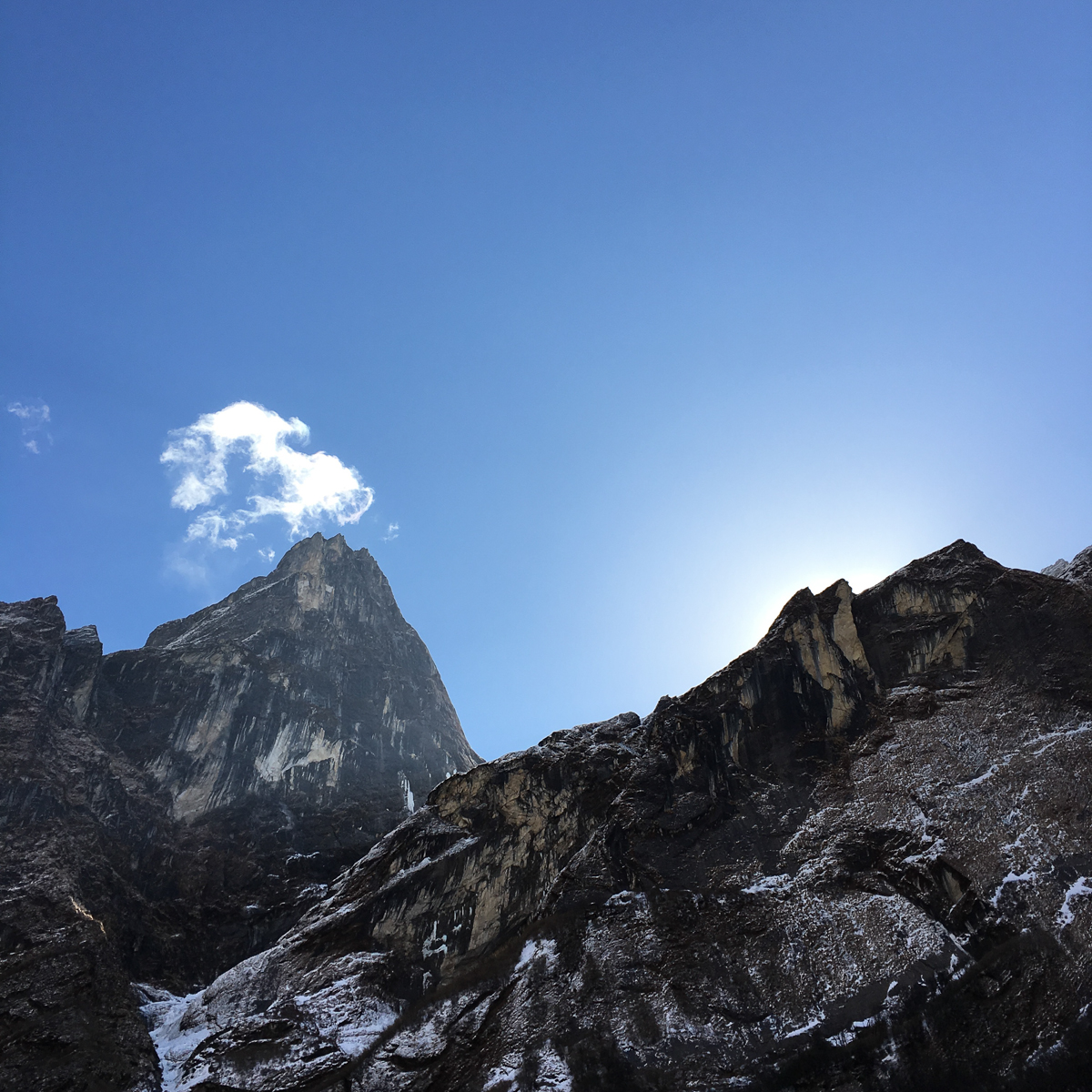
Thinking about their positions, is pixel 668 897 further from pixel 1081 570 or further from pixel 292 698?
pixel 292 698

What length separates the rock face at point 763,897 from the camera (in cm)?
3962

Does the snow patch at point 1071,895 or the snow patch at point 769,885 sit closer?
the snow patch at point 1071,895

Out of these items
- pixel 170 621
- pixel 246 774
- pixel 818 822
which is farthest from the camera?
pixel 170 621

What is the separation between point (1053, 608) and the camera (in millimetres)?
54719

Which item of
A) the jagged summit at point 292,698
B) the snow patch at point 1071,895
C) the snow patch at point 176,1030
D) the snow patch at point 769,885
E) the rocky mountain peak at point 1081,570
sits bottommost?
the snow patch at point 1071,895

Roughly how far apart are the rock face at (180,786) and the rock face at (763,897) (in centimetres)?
777

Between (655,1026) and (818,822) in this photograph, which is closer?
(655,1026)

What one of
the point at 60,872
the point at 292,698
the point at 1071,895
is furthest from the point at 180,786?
the point at 1071,895

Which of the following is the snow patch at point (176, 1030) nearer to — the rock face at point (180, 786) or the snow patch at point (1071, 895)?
the rock face at point (180, 786)

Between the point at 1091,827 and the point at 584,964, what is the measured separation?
31930mm

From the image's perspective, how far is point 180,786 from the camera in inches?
3605

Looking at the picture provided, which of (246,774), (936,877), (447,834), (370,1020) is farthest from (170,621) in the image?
(936,877)

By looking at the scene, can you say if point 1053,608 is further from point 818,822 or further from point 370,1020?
point 370,1020

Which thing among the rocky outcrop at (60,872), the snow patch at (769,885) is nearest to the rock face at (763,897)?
the snow patch at (769,885)
